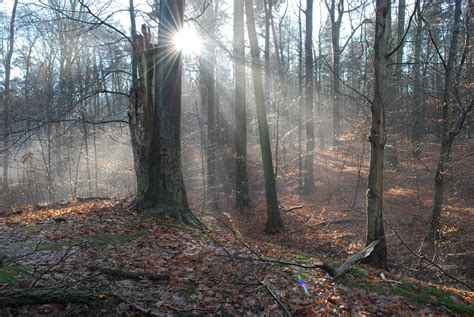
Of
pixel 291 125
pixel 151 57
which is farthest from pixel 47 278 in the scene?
pixel 291 125

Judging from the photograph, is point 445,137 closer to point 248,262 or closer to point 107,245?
point 248,262

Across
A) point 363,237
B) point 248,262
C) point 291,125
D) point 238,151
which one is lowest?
point 363,237

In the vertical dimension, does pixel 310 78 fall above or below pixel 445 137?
above

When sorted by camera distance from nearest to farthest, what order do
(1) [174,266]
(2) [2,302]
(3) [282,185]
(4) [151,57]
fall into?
(2) [2,302] < (1) [174,266] < (4) [151,57] < (3) [282,185]

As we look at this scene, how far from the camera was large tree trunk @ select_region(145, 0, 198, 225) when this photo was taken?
805 cm

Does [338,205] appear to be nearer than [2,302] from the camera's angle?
No

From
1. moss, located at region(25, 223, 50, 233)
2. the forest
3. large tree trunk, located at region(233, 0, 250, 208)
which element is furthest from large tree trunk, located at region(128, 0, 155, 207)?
large tree trunk, located at region(233, 0, 250, 208)

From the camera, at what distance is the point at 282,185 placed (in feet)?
59.4

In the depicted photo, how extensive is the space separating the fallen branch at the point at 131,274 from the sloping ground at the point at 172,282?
0.04 feet

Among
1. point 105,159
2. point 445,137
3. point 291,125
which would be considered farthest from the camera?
point 291,125

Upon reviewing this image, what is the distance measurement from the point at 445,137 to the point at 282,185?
9896 millimetres

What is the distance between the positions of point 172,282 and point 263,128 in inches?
267

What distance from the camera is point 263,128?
10.8 meters

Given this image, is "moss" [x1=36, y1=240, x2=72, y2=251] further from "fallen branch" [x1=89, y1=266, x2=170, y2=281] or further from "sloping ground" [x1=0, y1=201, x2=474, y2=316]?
"fallen branch" [x1=89, y1=266, x2=170, y2=281]
